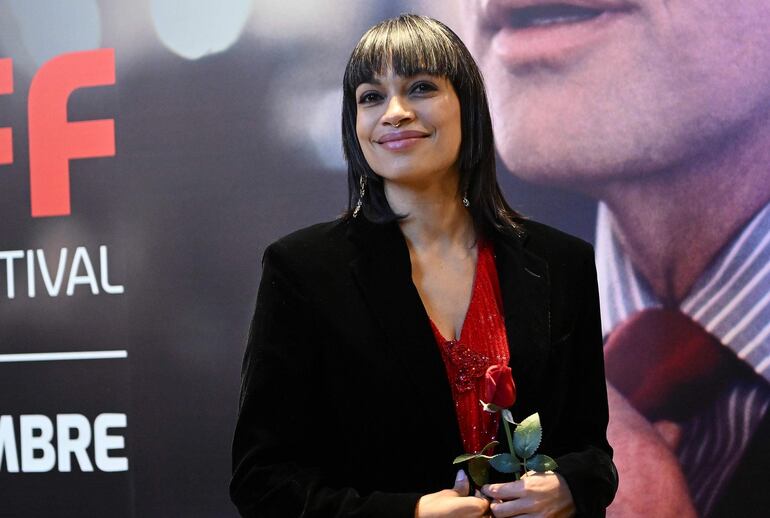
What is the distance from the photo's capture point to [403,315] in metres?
1.40

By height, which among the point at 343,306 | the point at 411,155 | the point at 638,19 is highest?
the point at 638,19

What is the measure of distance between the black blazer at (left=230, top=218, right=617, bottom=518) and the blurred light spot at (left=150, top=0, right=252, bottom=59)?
164 centimetres

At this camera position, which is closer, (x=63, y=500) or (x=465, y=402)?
(x=465, y=402)

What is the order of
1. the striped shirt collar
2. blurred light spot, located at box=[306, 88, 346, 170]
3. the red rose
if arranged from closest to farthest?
the red rose → the striped shirt collar → blurred light spot, located at box=[306, 88, 346, 170]

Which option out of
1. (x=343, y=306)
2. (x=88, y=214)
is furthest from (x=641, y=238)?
(x=88, y=214)

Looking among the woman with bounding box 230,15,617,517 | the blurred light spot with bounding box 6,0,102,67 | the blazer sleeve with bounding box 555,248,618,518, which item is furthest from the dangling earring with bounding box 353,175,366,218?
the blurred light spot with bounding box 6,0,102,67

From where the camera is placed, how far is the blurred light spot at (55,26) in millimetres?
3037

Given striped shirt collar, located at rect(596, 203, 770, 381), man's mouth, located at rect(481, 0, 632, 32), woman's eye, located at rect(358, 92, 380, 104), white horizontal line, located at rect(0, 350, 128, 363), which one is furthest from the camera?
white horizontal line, located at rect(0, 350, 128, 363)

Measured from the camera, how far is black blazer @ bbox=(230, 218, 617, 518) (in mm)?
1366

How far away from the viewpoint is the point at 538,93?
2736 millimetres

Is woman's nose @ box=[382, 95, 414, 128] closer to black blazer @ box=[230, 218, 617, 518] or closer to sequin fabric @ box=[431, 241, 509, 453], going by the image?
black blazer @ box=[230, 218, 617, 518]

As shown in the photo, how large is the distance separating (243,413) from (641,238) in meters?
1.61

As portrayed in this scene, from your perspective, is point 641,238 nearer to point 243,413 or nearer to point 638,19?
point 638,19

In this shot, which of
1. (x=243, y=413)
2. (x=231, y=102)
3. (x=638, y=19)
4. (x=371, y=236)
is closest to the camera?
(x=243, y=413)
